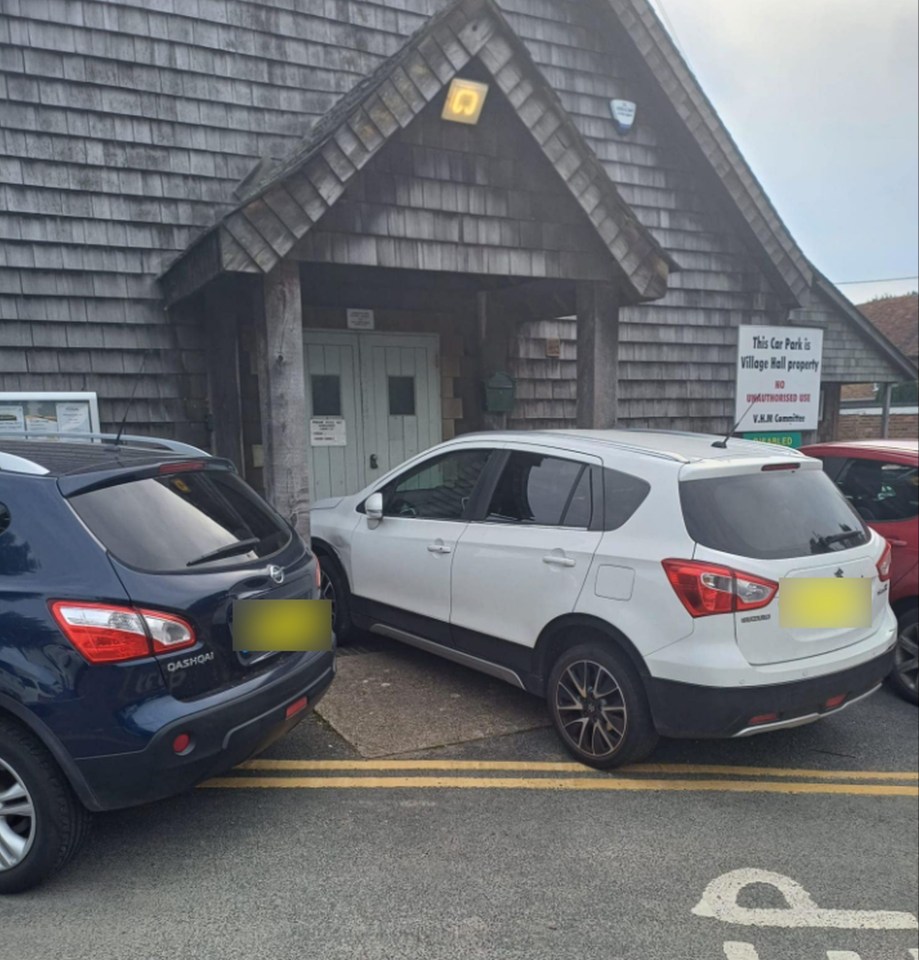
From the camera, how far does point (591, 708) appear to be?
3869 millimetres

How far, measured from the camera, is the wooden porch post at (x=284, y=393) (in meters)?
5.43

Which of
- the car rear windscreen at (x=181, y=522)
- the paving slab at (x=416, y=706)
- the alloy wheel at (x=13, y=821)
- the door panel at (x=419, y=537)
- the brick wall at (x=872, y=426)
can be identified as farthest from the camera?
the brick wall at (x=872, y=426)

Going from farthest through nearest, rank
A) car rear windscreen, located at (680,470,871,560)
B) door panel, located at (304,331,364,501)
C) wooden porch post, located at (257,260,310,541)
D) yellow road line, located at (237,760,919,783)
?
door panel, located at (304,331,364,501)
wooden porch post, located at (257,260,310,541)
yellow road line, located at (237,760,919,783)
car rear windscreen, located at (680,470,871,560)

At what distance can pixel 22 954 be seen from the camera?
102 inches

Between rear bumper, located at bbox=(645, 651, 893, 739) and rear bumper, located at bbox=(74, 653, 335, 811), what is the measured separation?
167 centimetres

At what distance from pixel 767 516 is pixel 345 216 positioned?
3.58 m

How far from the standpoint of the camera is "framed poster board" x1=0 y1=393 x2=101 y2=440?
6105mm

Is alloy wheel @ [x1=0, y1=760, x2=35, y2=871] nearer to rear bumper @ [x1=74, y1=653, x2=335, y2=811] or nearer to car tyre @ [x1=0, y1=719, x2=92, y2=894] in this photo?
car tyre @ [x1=0, y1=719, x2=92, y2=894]

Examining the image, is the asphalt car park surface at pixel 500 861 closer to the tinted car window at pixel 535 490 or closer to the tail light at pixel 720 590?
the tail light at pixel 720 590

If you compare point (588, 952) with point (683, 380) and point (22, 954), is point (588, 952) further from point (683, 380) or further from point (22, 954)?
point (683, 380)

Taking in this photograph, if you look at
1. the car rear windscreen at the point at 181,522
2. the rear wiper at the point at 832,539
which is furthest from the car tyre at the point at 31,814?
the rear wiper at the point at 832,539

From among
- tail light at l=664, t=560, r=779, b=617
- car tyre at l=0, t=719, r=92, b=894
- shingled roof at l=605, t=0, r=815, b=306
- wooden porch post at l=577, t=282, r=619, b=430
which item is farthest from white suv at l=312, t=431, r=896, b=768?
shingled roof at l=605, t=0, r=815, b=306

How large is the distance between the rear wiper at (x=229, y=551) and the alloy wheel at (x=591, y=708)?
1.68 metres

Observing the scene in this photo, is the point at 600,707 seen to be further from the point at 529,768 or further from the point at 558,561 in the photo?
the point at 558,561
